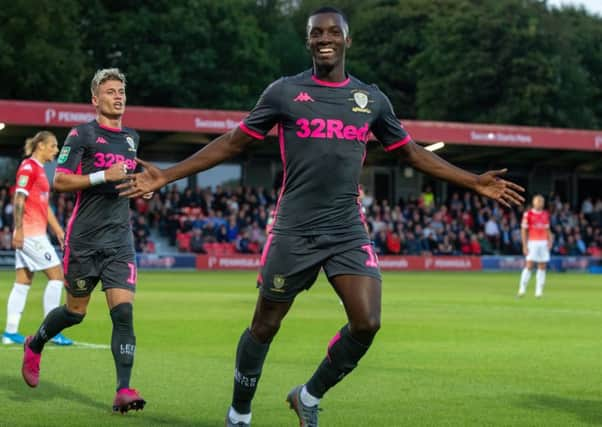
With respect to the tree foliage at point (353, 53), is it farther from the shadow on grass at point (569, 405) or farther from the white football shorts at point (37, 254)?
the shadow on grass at point (569, 405)

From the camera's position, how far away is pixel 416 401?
871 centimetres

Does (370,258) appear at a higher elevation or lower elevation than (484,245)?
higher

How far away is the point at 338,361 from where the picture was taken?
22.6 feet

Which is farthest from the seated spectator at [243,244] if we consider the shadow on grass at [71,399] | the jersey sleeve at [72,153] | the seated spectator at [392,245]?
the jersey sleeve at [72,153]

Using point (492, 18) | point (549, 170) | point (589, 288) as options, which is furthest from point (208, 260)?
point (492, 18)

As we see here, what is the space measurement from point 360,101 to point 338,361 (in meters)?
1.59

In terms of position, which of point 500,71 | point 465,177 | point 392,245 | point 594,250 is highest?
point 500,71

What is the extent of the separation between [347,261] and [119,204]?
271 centimetres

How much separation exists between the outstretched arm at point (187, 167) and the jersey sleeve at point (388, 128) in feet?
2.72

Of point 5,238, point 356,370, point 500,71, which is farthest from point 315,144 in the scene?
point 500,71

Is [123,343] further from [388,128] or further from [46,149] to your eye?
[46,149]

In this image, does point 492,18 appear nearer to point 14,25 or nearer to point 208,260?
point 14,25

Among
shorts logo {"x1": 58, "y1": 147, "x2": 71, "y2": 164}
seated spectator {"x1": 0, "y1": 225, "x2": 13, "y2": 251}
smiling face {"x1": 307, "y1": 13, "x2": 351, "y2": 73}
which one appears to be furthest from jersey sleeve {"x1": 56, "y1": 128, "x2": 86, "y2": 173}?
seated spectator {"x1": 0, "y1": 225, "x2": 13, "y2": 251}

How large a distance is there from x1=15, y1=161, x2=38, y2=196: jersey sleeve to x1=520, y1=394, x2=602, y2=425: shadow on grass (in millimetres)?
6124
